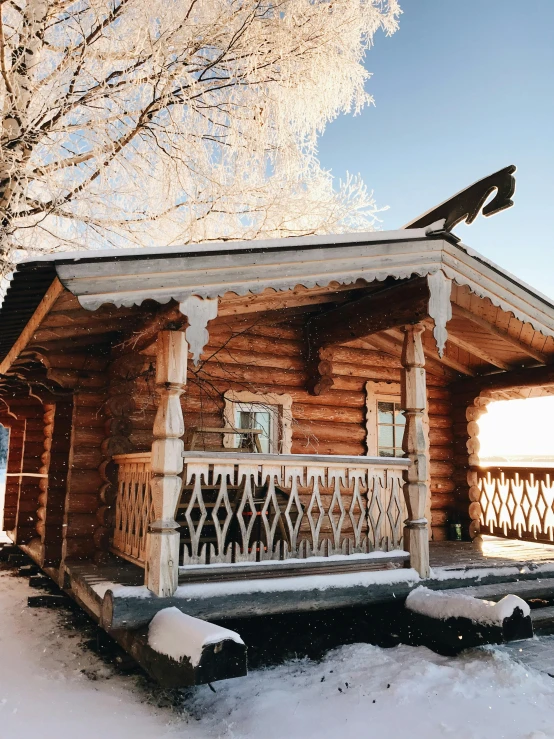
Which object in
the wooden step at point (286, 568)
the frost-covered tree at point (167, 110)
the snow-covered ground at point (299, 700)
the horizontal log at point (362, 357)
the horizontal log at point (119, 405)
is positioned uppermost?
the frost-covered tree at point (167, 110)

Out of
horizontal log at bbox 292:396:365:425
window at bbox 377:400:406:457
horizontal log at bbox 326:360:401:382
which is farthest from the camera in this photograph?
window at bbox 377:400:406:457

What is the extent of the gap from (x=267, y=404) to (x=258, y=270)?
3.20 meters

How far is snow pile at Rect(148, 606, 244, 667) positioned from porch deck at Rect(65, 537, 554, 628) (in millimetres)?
237

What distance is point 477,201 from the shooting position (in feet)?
20.8

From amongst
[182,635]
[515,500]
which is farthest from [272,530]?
[515,500]

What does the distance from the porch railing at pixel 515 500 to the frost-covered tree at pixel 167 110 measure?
6.07 meters

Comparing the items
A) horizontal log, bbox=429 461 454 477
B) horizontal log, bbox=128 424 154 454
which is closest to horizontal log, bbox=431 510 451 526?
horizontal log, bbox=429 461 454 477

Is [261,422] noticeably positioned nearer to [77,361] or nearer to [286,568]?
[77,361]

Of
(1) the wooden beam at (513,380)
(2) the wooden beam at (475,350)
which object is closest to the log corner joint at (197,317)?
(2) the wooden beam at (475,350)

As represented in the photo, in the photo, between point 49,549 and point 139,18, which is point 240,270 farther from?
point 139,18

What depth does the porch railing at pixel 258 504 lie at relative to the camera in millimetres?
5324

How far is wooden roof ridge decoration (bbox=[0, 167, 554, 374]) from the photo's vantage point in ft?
15.2

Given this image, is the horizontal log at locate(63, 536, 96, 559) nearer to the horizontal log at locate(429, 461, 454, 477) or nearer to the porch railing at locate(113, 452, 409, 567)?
the porch railing at locate(113, 452, 409, 567)

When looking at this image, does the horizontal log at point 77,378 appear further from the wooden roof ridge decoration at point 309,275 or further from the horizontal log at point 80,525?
the horizontal log at point 80,525
